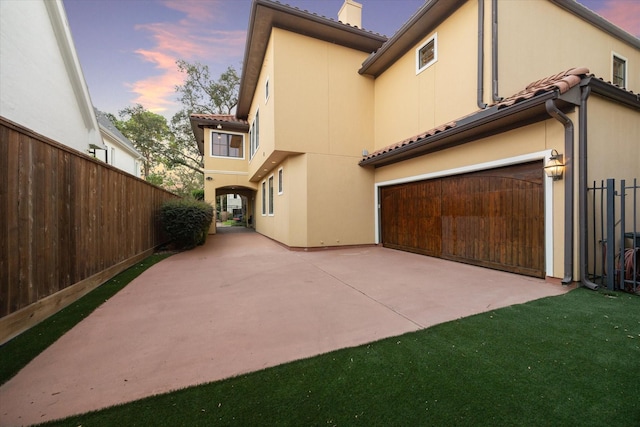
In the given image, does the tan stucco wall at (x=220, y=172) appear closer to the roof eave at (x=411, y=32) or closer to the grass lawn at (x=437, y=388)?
the roof eave at (x=411, y=32)

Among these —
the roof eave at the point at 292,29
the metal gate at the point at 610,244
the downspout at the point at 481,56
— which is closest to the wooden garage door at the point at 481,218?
the metal gate at the point at 610,244

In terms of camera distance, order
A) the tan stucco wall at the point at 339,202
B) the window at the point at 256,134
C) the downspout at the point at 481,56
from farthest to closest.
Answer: the window at the point at 256,134
the tan stucco wall at the point at 339,202
the downspout at the point at 481,56

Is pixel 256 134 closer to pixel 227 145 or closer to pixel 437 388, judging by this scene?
pixel 227 145

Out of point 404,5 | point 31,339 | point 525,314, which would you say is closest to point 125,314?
point 31,339

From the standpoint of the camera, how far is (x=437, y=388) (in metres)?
1.85

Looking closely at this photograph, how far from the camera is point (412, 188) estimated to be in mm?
7707

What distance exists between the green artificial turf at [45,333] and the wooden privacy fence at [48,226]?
0.09 metres

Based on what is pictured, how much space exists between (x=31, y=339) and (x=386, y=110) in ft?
30.7

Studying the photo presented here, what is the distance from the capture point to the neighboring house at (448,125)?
14.9 feet

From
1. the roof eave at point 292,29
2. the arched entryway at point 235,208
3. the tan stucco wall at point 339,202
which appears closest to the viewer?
the roof eave at point 292,29

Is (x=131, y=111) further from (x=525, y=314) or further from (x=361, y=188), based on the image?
(x=525, y=314)

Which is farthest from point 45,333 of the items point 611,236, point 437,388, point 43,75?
point 611,236

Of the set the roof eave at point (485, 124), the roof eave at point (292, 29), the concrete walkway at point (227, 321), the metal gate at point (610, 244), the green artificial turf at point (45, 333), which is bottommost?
the concrete walkway at point (227, 321)

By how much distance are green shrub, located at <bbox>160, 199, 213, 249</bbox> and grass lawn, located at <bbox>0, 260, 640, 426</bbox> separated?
5468 millimetres
